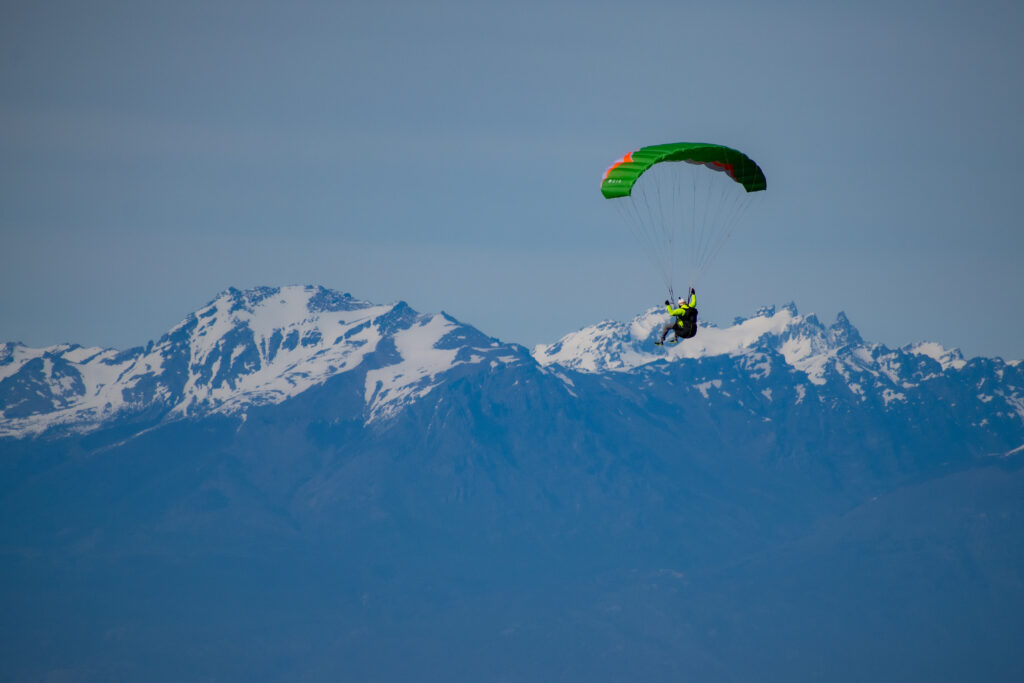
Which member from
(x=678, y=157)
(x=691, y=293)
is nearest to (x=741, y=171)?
(x=678, y=157)

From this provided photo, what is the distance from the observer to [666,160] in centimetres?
10425

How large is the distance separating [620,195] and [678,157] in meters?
5.78

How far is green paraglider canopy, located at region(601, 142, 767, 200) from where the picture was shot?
103250mm

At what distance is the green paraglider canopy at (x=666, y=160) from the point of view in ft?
339

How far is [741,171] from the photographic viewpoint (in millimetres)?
110688

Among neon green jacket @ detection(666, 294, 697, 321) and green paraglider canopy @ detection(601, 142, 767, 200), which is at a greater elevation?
green paraglider canopy @ detection(601, 142, 767, 200)

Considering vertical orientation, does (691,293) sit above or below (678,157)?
below

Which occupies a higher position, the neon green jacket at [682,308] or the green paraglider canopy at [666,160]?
the green paraglider canopy at [666,160]

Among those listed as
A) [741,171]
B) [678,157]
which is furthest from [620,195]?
[741,171]

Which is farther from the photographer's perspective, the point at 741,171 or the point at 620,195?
the point at 741,171

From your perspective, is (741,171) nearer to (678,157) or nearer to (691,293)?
(678,157)

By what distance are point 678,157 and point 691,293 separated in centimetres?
1094

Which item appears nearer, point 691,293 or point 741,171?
point 691,293

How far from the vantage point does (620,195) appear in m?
103
